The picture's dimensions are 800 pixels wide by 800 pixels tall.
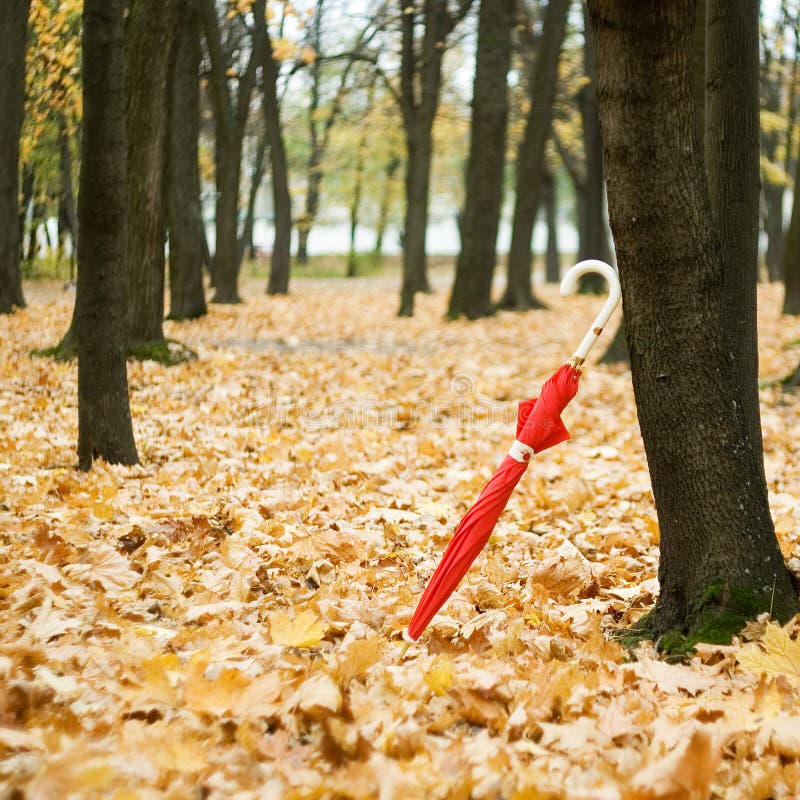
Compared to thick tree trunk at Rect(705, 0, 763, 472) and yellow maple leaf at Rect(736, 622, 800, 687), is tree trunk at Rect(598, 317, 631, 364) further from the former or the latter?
yellow maple leaf at Rect(736, 622, 800, 687)

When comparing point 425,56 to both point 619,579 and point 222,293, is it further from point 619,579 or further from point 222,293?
point 619,579

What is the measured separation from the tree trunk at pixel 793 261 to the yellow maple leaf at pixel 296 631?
11275mm

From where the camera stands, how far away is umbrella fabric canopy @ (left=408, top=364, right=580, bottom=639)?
2.96 meters

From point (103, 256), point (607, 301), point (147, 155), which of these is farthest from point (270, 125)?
point (607, 301)

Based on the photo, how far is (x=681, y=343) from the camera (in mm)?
2982

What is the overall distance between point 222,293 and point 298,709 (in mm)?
15544

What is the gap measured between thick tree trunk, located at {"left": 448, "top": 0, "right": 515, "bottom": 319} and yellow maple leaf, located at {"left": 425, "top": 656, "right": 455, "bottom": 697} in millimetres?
12314

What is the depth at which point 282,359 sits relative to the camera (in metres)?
10.2

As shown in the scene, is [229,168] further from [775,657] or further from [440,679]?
[775,657]

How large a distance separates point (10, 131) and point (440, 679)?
1337 centimetres

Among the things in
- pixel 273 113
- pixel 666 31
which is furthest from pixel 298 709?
pixel 273 113

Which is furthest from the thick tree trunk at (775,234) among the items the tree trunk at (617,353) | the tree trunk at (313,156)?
the tree trunk at (617,353)

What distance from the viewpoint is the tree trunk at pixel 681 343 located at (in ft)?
9.34

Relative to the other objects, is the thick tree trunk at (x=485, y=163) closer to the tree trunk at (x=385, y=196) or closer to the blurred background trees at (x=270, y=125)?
the blurred background trees at (x=270, y=125)
